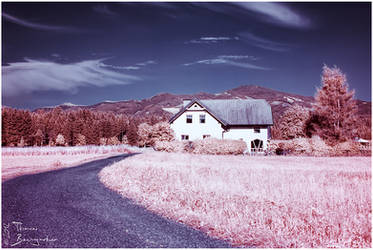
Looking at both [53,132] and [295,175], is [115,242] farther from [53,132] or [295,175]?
[53,132]

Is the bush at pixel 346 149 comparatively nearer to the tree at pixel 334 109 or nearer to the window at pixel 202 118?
the tree at pixel 334 109

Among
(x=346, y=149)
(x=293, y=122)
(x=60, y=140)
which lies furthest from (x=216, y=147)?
(x=60, y=140)

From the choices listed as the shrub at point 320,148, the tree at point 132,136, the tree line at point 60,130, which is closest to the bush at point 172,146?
the shrub at point 320,148

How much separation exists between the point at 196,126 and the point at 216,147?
373 inches

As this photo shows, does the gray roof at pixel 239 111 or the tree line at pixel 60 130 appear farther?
the tree line at pixel 60 130

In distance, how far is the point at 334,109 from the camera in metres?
32.6


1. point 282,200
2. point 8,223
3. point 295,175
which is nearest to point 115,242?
point 8,223

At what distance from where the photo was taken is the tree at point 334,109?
3172 centimetres

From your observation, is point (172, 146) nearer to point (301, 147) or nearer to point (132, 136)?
point (301, 147)

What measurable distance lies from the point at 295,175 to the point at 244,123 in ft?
87.4

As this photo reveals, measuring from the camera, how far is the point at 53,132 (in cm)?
9481

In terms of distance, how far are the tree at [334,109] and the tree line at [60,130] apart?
79.7 metres

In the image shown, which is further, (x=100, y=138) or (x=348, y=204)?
(x=100, y=138)

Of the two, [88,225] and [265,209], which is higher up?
[265,209]
